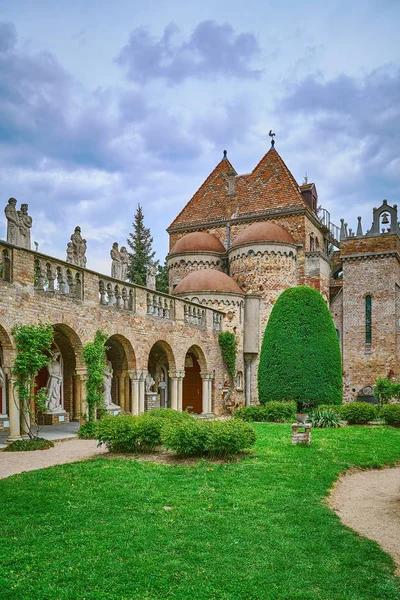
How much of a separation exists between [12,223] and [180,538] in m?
10.2

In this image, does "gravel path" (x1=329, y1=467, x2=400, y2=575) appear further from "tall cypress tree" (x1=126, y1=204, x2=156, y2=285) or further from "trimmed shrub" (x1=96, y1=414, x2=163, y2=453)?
"tall cypress tree" (x1=126, y1=204, x2=156, y2=285)

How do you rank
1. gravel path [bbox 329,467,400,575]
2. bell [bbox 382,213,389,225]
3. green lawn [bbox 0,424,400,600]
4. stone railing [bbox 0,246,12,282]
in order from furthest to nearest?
bell [bbox 382,213,389,225], stone railing [bbox 0,246,12,282], gravel path [bbox 329,467,400,575], green lawn [bbox 0,424,400,600]

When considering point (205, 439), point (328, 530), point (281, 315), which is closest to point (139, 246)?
point (281, 315)

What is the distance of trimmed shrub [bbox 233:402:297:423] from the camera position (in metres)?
20.3

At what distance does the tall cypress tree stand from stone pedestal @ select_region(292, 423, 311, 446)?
122ft

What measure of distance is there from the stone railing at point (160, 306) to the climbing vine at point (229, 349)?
5.32 metres

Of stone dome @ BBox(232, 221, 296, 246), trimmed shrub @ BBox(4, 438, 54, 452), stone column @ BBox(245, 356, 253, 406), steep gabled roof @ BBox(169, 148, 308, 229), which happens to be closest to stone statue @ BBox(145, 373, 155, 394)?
stone column @ BBox(245, 356, 253, 406)

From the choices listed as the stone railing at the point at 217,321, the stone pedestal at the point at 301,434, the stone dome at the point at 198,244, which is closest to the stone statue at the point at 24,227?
the stone pedestal at the point at 301,434

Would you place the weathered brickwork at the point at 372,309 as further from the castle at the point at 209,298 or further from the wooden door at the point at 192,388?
the wooden door at the point at 192,388

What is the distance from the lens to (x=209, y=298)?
26.2 m

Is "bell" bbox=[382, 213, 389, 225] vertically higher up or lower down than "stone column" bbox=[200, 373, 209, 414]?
higher up

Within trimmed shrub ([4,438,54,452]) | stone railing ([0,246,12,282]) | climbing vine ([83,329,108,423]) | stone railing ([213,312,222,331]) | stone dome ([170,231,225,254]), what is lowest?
trimmed shrub ([4,438,54,452])

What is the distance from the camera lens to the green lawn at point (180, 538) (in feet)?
16.1

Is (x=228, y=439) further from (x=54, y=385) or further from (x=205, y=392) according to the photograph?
(x=205, y=392)
